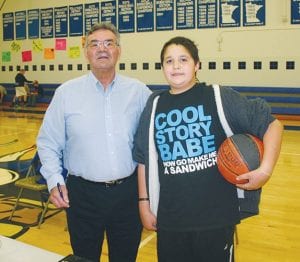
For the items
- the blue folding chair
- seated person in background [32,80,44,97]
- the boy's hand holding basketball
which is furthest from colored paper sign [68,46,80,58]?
the boy's hand holding basketball

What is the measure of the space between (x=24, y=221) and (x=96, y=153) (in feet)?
7.52

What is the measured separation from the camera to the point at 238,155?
6.11 feet

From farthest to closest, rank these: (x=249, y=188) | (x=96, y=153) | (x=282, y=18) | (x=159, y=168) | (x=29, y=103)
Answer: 1. (x=29, y=103)
2. (x=282, y=18)
3. (x=96, y=153)
4. (x=159, y=168)
5. (x=249, y=188)

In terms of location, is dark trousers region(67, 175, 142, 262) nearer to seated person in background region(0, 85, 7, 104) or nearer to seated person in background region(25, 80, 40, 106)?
seated person in background region(25, 80, 40, 106)

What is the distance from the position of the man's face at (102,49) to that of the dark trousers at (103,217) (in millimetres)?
661

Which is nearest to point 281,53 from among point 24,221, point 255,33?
point 255,33

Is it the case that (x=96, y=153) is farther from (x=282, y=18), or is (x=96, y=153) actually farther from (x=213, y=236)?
(x=282, y=18)

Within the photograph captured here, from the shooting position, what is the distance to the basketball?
1.85 meters

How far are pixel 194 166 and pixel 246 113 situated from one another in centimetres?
33

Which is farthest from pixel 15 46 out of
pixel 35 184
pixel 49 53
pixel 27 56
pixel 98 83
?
pixel 98 83

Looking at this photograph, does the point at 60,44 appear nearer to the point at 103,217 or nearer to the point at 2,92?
the point at 2,92

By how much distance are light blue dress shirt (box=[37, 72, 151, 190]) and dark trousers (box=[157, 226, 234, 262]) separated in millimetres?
524

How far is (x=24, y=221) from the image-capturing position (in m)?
4.21

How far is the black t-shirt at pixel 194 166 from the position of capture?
1894 mm
